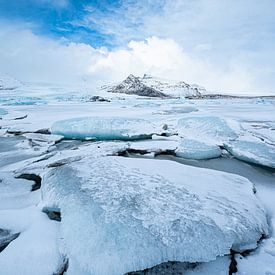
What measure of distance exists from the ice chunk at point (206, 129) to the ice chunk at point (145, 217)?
7.56 ft

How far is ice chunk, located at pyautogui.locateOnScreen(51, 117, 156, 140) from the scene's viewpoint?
5.33 m

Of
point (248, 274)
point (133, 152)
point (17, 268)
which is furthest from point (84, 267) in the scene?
point (133, 152)

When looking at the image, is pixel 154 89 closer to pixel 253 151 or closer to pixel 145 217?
pixel 253 151

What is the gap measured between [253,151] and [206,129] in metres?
1.53

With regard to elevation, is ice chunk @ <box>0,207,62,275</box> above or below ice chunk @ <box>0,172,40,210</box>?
above

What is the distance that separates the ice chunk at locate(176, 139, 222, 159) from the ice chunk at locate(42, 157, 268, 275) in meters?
1.28

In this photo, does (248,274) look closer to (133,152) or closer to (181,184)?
(181,184)

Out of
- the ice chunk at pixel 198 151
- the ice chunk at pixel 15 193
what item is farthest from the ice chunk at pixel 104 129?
the ice chunk at pixel 15 193

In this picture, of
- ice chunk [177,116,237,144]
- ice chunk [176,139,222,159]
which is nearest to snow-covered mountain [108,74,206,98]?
ice chunk [177,116,237,144]

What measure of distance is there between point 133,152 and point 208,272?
8.92ft

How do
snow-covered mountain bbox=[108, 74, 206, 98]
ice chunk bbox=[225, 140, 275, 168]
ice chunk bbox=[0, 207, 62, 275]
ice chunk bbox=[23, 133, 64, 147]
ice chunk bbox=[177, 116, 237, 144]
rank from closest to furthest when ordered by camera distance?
ice chunk bbox=[0, 207, 62, 275]
ice chunk bbox=[225, 140, 275, 168]
ice chunk bbox=[23, 133, 64, 147]
ice chunk bbox=[177, 116, 237, 144]
snow-covered mountain bbox=[108, 74, 206, 98]

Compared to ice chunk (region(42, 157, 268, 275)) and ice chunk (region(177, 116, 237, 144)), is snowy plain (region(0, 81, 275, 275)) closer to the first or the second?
ice chunk (region(42, 157, 268, 275))

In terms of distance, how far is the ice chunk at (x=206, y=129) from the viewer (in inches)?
193

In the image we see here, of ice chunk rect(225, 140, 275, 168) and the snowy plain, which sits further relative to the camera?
ice chunk rect(225, 140, 275, 168)
